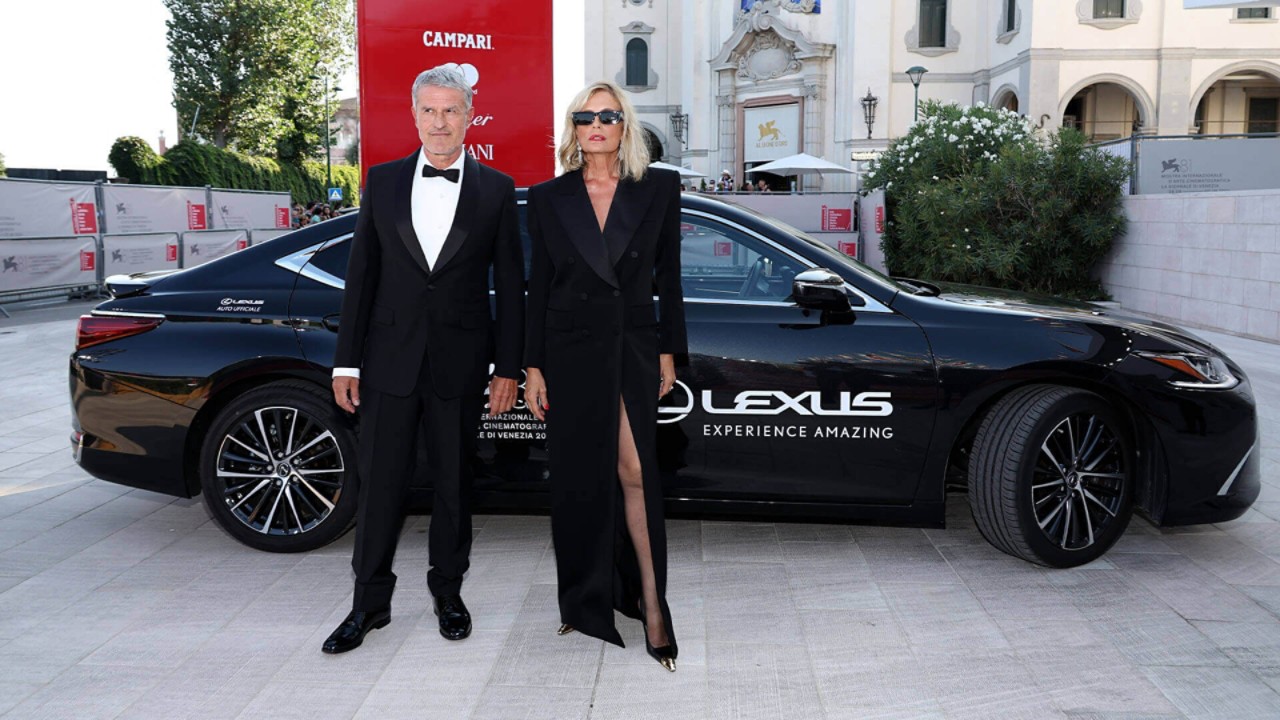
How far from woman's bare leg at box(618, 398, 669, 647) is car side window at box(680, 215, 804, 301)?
3.69 feet

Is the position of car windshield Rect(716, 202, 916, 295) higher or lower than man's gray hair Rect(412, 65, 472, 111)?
lower

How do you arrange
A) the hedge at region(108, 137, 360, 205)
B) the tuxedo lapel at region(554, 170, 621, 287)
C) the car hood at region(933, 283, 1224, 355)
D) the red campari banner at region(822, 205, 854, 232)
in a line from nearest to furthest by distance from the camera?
1. the tuxedo lapel at region(554, 170, 621, 287)
2. the car hood at region(933, 283, 1224, 355)
3. the red campari banner at region(822, 205, 854, 232)
4. the hedge at region(108, 137, 360, 205)

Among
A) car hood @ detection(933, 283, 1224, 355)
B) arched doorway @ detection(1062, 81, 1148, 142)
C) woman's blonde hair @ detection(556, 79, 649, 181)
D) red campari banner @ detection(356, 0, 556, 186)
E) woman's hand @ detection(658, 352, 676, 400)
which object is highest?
arched doorway @ detection(1062, 81, 1148, 142)

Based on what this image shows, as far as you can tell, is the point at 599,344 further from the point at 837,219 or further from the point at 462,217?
the point at 837,219

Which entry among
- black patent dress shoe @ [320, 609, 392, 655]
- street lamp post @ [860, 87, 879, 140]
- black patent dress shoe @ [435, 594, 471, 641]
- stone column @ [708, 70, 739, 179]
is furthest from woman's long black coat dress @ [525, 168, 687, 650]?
stone column @ [708, 70, 739, 179]

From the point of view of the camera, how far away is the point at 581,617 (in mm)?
3664

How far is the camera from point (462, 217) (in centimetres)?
361

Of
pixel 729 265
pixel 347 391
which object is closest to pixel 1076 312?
pixel 729 265

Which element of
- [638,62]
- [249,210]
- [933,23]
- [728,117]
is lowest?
[249,210]

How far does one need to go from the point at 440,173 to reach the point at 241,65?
47759 millimetres

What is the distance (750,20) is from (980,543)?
4129 cm

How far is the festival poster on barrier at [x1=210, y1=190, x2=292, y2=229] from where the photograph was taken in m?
22.8

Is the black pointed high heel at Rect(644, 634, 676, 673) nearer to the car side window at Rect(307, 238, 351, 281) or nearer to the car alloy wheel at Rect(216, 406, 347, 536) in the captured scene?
the car alloy wheel at Rect(216, 406, 347, 536)

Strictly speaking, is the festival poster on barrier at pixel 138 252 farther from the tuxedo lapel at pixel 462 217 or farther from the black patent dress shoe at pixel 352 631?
the tuxedo lapel at pixel 462 217
